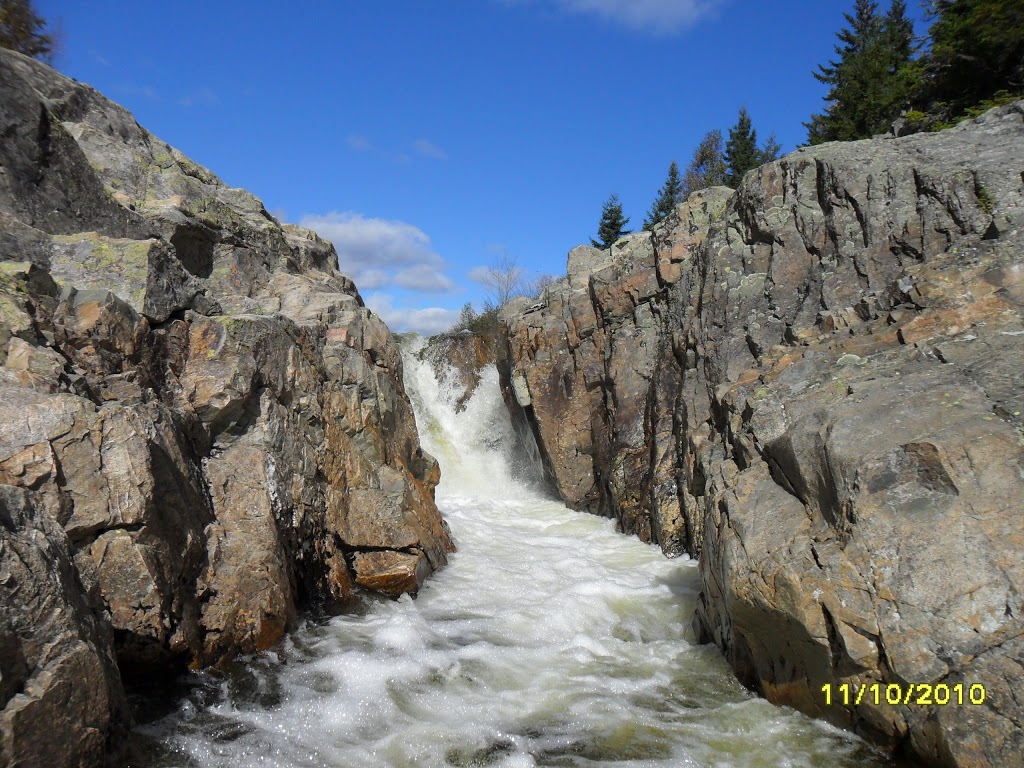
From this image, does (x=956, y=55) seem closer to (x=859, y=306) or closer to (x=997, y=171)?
(x=997, y=171)

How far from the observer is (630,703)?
5828 millimetres

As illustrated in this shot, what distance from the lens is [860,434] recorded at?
553cm

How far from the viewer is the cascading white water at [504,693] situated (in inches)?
195

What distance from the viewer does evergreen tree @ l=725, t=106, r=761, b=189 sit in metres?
34.4

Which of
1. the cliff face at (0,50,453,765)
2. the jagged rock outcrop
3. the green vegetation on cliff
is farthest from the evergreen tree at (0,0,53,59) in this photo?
the green vegetation on cliff

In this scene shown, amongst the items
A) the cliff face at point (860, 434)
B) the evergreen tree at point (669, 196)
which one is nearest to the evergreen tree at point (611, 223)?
the evergreen tree at point (669, 196)

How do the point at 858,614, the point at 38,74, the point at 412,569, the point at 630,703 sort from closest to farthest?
the point at 858,614, the point at 630,703, the point at 412,569, the point at 38,74

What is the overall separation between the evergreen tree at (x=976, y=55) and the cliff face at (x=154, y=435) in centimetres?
1479

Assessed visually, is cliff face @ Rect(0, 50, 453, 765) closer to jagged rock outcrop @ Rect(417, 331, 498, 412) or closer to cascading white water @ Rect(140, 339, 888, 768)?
cascading white water @ Rect(140, 339, 888, 768)

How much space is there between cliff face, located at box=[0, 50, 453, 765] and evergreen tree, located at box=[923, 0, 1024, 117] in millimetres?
14786

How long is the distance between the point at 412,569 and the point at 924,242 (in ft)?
27.4

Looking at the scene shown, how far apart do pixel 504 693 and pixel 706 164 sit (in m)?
43.3

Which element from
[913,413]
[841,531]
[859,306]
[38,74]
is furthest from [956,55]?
[38,74]

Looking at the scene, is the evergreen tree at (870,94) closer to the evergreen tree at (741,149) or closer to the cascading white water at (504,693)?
the evergreen tree at (741,149)
